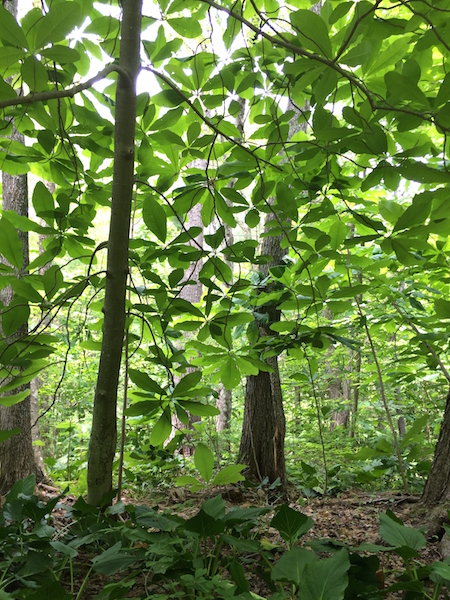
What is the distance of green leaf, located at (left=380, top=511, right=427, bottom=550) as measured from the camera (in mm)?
1050

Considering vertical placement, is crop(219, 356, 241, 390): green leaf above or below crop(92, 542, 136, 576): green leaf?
above

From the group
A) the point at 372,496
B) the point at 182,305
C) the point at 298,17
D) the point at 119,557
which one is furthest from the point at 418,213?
the point at 372,496

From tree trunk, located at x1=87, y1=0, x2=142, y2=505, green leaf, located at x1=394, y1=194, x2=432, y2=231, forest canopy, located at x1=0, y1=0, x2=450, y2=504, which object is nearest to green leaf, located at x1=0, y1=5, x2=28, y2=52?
forest canopy, located at x1=0, y1=0, x2=450, y2=504

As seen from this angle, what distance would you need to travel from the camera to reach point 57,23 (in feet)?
2.74

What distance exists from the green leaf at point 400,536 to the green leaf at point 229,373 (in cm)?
71

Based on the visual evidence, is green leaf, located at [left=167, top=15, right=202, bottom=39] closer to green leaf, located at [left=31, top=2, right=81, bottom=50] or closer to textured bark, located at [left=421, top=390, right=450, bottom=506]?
green leaf, located at [left=31, top=2, right=81, bottom=50]

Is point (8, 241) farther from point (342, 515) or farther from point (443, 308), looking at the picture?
point (342, 515)

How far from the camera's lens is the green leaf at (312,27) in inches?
34.4

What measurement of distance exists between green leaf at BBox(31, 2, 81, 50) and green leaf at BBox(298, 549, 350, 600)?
125 cm

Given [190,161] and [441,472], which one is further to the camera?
[441,472]

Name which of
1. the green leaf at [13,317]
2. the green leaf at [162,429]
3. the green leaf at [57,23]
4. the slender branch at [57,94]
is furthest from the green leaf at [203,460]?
the green leaf at [57,23]

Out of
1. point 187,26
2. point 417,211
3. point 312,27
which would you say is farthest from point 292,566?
point 187,26

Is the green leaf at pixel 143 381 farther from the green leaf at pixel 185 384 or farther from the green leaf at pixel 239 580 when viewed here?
the green leaf at pixel 239 580

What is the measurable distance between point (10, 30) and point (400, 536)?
1.53 meters
